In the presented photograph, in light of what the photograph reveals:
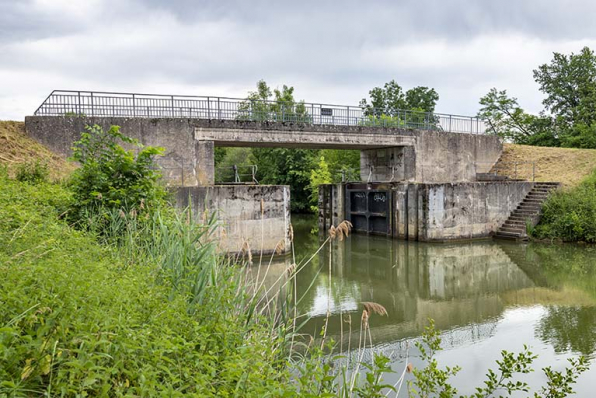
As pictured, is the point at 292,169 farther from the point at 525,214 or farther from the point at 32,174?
the point at 32,174

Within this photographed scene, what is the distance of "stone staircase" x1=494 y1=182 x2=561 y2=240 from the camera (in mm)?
19234

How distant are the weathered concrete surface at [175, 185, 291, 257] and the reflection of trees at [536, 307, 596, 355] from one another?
713 centimetres

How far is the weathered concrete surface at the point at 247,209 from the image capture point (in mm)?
14094

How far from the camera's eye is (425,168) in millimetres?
21344

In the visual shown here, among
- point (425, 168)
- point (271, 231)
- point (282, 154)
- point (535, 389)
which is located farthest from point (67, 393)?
point (282, 154)

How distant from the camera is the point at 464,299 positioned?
1062cm

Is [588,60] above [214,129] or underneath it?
above

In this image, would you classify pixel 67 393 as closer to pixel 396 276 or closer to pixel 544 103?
pixel 396 276

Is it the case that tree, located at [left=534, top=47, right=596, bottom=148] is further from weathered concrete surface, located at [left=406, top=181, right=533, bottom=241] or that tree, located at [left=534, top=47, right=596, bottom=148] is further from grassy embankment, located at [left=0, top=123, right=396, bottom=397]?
grassy embankment, located at [left=0, top=123, right=396, bottom=397]

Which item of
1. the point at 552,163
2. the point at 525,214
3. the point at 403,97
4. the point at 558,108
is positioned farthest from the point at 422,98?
the point at 525,214

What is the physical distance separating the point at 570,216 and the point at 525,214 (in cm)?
201

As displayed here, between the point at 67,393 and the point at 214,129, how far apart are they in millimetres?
14884

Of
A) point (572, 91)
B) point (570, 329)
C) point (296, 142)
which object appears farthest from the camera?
point (572, 91)

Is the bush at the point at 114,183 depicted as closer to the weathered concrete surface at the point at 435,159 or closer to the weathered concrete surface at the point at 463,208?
the weathered concrete surface at the point at 463,208
